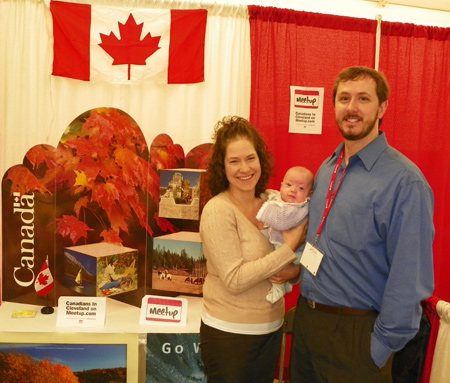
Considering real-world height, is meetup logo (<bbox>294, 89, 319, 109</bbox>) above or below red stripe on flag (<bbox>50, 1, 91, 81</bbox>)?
below

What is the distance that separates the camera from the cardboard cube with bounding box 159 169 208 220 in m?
2.52

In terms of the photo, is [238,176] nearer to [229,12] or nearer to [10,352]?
[229,12]

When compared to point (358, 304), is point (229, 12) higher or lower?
higher

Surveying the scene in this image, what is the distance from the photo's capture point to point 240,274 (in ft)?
5.41

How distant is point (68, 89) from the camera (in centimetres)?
259

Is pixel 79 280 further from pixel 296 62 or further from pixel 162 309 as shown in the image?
pixel 296 62

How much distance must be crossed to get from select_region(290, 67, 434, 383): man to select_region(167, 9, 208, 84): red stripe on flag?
1161mm

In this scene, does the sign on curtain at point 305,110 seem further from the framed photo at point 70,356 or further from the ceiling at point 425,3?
the framed photo at point 70,356

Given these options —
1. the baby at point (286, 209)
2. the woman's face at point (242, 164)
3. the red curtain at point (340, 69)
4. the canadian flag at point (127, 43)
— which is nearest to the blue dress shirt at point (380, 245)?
the baby at point (286, 209)

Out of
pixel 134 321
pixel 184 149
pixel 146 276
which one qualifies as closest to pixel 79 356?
pixel 134 321

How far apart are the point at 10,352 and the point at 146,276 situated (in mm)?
812

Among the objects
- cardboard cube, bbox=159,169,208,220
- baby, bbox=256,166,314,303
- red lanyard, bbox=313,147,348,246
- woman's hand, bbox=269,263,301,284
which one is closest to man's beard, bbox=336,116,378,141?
red lanyard, bbox=313,147,348,246

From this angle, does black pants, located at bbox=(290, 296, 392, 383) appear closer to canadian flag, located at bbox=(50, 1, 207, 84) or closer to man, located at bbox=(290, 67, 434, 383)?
man, located at bbox=(290, 67, 434, 383)

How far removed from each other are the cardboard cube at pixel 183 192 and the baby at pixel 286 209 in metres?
0.74
